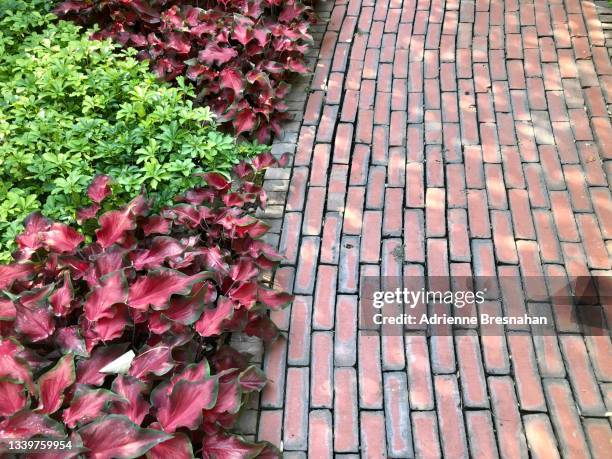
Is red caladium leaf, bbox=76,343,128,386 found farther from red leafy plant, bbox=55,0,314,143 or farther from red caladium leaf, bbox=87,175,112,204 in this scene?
red leafy plant, bbox=55,0,314,143

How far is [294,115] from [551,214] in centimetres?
143

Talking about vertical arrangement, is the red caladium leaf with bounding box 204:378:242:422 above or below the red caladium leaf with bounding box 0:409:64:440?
below

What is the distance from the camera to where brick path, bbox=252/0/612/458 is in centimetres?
214

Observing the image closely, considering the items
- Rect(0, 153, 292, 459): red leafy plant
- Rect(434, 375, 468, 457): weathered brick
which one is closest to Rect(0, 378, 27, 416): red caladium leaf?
Rect(0, 153, 292, 459): red leafy plant

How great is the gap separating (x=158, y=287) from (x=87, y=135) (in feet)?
3.26

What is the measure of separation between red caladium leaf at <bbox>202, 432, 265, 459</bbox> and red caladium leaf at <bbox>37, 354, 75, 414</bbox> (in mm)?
465

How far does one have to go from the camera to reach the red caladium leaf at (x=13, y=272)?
2201mm

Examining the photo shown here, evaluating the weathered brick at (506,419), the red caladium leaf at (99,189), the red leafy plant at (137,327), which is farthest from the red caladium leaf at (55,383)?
the weathered brick at (506,419)

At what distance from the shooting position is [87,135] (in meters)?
2.74

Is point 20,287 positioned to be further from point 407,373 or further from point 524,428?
point 524,428

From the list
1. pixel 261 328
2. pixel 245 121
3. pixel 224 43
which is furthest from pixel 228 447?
pixel 224 43

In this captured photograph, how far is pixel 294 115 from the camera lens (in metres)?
3.32

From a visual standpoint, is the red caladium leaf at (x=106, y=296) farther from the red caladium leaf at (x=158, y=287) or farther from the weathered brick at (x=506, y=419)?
the weathered brick at (x=506, y=419)

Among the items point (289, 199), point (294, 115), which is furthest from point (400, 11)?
point (289, 199)
